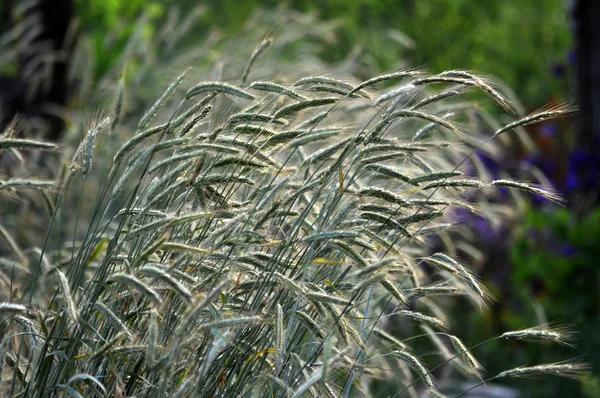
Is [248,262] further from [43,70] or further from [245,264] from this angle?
[43,70]

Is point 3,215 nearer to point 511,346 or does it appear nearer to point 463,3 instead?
point 511,346

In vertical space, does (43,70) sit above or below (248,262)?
below

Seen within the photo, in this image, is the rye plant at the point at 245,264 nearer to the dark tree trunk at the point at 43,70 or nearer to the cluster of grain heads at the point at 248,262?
the cluster of grain heads at the point at 248,262

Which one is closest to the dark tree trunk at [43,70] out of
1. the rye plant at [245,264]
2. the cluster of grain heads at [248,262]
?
the rye plant at [245,264]

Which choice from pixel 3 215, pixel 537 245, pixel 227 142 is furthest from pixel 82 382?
pixel 537 245

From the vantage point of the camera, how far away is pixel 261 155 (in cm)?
269

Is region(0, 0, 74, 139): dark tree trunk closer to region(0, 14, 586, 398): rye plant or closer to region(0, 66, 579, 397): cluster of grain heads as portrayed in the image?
region(0, 14, 586, 398): rye plant

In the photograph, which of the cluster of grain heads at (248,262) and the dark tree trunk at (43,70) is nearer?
the cluster of grain heads at (248,262)

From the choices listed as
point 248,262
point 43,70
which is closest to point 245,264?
point 248,262

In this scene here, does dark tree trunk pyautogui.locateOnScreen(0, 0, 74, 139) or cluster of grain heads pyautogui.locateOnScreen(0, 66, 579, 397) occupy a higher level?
cluster of grain heads pyautogui.locateOnScreen(0, 66, 579, 397)

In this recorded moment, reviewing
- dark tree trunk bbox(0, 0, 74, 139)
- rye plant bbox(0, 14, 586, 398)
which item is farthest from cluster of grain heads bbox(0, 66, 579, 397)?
dark tree trunk bbox(0, 0, 74, 139)

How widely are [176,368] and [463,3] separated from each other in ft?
49.5

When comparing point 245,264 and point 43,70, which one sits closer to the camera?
point 245,264

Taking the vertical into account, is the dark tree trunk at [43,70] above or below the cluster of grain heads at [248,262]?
below
